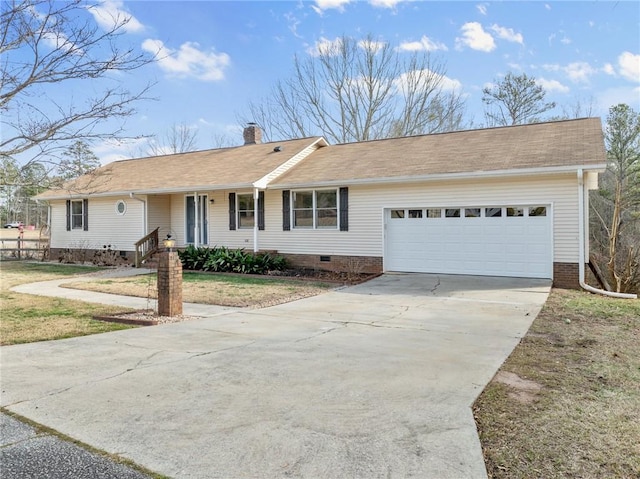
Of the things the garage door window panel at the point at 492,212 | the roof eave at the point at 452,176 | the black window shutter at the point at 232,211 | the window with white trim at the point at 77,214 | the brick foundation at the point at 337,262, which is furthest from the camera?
the window with white trim at the point at 77,214

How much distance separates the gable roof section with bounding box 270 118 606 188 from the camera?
37.7 ft

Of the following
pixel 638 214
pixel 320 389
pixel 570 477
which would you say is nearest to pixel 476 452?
pixel 570 477

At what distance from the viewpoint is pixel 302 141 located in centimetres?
1869

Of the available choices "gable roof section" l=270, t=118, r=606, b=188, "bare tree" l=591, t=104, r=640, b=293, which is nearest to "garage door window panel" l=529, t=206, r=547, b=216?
"gable roof section" l=270, t=118, r=606, b=188

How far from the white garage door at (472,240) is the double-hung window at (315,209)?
1862 millimetres

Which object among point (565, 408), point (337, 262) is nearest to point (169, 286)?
point (565, 408)

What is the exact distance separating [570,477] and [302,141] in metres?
17.1

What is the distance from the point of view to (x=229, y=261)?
49.2 ft

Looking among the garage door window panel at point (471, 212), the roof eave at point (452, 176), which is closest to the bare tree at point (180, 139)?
the roof eave at point (452, 176)

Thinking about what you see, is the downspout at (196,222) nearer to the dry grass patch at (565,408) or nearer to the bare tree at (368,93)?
the dry grass patch at (565,408)

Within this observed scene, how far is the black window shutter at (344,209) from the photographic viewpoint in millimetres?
14039

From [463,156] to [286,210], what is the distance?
19.0 ft

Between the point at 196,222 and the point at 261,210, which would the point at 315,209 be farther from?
the point at 196,222

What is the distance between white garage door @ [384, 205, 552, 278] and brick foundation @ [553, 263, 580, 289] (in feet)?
0.57
